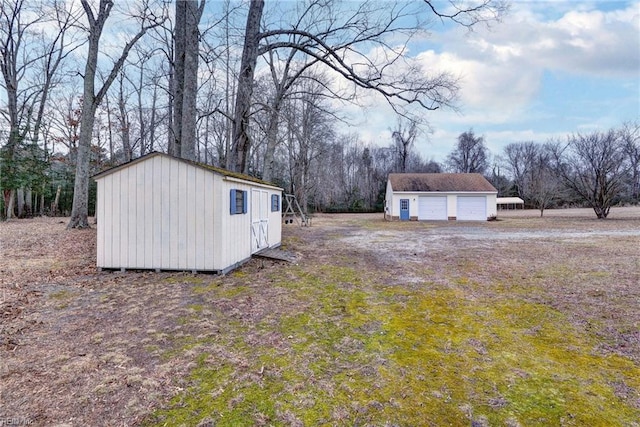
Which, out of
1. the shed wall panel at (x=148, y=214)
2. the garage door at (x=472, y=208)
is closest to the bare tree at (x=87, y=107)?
the shed wall panel at (x=148, y=214)

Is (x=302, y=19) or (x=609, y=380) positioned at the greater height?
(x=302, y=19)

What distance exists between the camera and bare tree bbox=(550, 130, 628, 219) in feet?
69.4

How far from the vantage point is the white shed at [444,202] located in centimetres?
2469

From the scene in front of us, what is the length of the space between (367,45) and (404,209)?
632 inches

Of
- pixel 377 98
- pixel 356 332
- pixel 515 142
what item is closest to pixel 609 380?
pixel 356 332

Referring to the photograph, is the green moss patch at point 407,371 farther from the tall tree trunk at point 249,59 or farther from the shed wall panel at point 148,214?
the tall tree trunk at point 249,59

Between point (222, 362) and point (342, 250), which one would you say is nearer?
point (222, 362)

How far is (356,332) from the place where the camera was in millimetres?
3812

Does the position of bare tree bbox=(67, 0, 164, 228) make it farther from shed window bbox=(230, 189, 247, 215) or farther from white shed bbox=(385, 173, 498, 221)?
white shed bbox=(385, 173, 498, 221)

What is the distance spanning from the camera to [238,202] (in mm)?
7492

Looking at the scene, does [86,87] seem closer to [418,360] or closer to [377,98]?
[377,98]

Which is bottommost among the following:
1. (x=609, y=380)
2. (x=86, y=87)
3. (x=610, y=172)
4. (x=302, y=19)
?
(x=609, y=380)

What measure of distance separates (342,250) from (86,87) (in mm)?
10346

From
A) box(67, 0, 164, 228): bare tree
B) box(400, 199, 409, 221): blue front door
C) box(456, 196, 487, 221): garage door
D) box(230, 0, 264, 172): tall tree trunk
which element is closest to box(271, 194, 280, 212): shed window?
box(230, 0, 264, 172): tall tree trunk
